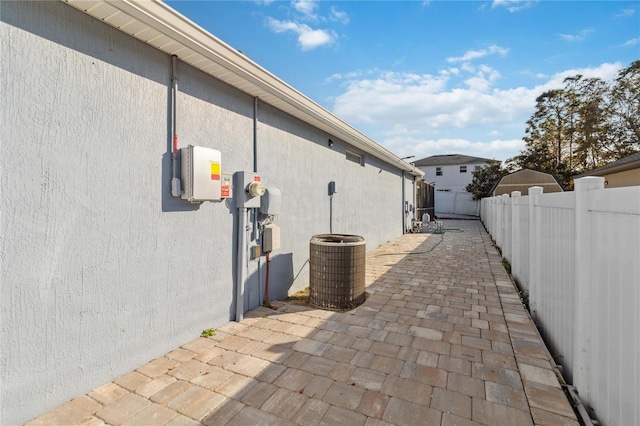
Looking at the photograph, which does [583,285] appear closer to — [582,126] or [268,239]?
[268,239]

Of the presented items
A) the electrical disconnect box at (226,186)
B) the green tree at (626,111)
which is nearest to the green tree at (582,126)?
the green tree at (626,111)

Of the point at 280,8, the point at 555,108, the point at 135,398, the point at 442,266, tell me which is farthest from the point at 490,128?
the point at 555,108

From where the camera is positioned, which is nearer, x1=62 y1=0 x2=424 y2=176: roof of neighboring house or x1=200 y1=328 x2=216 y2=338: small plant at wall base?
x1=62 y1=0 x2=424 y2=176: roof of neighboring house

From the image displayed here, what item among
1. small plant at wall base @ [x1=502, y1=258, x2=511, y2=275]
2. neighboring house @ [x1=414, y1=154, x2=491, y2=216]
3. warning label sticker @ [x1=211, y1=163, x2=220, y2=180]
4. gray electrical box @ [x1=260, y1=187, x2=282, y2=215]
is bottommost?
small plant at wall base @ [x1=502, y1=258, x2=511, y2=275]

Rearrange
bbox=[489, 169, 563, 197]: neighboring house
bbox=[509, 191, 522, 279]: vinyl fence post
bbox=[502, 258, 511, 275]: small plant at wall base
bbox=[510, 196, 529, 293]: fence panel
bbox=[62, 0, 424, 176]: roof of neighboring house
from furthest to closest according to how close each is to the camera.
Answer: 1. bbox=[489, 169, 563, 197]: neighboring house
2. bbox=[502, 258, 511, 275]: small plant at wall base
3. bbox=[509, 191, 522, 279]: vinyl fence post
4. bbox=[510, 196, 529, 293]: fence panel
5. bbox=[62, 0, 424, 176]: roof of neighboring house

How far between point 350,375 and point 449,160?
43.6 metres

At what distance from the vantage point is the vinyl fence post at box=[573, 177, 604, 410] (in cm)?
212

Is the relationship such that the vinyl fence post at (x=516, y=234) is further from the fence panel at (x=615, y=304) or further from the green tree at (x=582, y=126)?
the green tree at (x=582, y=126)

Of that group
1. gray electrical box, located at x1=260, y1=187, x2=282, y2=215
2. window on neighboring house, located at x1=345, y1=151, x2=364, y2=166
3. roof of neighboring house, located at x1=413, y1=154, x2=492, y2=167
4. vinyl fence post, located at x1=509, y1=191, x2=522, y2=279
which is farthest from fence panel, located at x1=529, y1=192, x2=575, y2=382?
roof of neighboring house, located at x1=413, y1=154, x2=492, y2=167

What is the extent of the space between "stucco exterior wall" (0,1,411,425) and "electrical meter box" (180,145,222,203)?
6.4 inches

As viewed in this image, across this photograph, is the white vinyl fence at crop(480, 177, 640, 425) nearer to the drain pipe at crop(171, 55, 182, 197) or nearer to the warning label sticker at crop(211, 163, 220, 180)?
the warning label sticker at crop(211, 163, 220, 180)

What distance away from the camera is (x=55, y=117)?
2.14 meters

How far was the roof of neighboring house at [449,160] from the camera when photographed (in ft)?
129

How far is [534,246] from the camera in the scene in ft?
13.3
